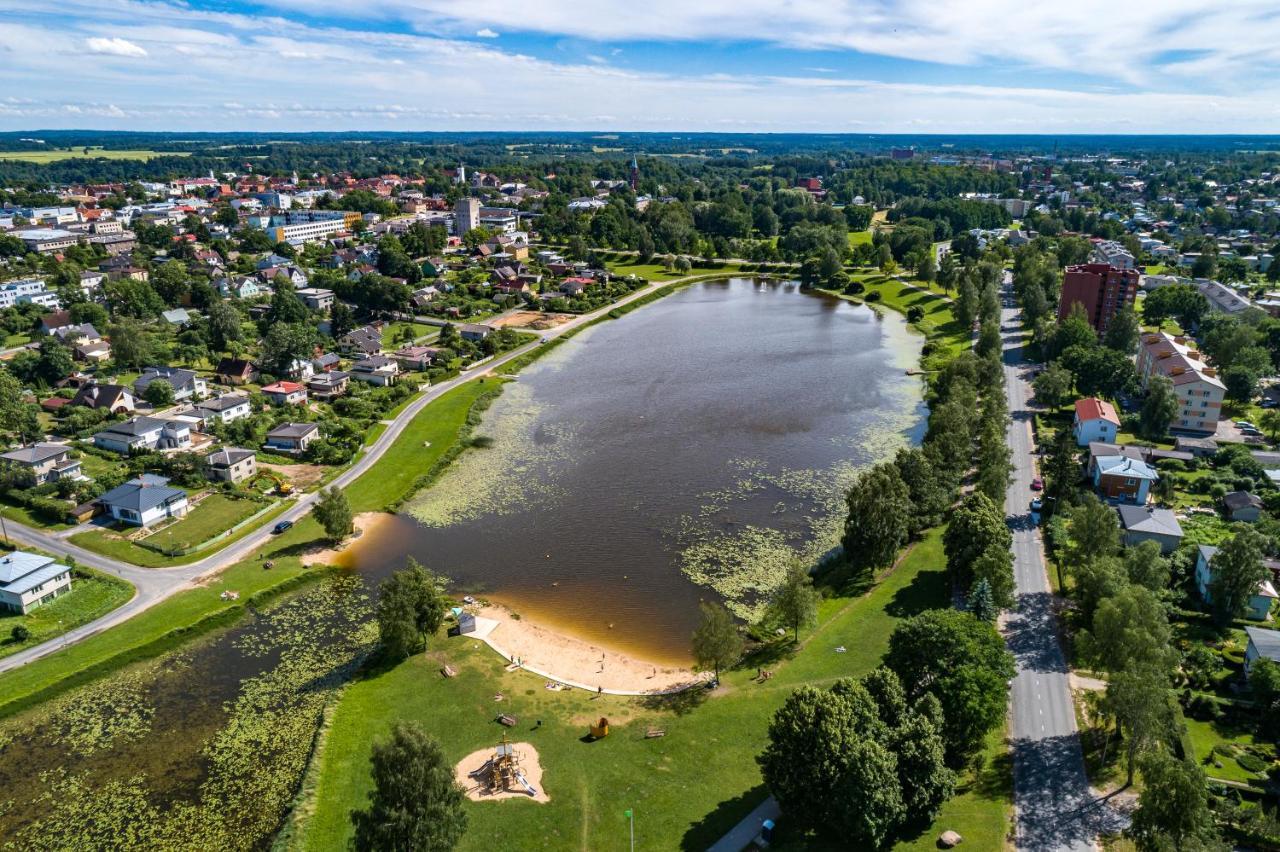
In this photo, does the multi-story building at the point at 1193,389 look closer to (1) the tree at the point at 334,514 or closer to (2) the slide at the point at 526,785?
(2) the slide at the point at 526,785

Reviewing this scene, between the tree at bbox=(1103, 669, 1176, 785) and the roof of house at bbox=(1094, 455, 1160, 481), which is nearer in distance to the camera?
the tree at bbox=(1103, 669, 1176, 785)

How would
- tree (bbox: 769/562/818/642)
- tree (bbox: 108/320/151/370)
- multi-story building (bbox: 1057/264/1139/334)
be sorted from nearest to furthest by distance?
1. tree (bbox: 769/562/818/642)
2. tree (bbox: 108/320/151/370)
3. multi-story building (bbox: 1057/264/1139/334)

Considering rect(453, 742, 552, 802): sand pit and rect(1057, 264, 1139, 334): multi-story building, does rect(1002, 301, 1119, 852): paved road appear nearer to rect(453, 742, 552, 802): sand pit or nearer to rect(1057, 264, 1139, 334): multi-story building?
rect(453, 742, 552, 802): sand pit

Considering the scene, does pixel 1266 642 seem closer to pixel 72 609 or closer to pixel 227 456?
pixel 72 609

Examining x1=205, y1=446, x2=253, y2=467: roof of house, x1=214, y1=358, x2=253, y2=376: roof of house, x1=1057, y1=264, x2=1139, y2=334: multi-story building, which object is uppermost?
x1=1057, y1=264, x2=1139, y2=334: multi-story building

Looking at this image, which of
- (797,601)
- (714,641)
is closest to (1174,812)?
(797,601)

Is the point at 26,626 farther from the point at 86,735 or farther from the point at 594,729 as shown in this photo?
the point at 594,729

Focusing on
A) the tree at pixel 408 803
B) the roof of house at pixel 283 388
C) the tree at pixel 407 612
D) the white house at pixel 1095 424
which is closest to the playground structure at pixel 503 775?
the tree at pixel 408 803

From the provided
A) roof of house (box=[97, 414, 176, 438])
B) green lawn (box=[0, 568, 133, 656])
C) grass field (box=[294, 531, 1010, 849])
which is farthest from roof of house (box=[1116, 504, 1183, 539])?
roof of house (box=[97, 414, 176, 438])
